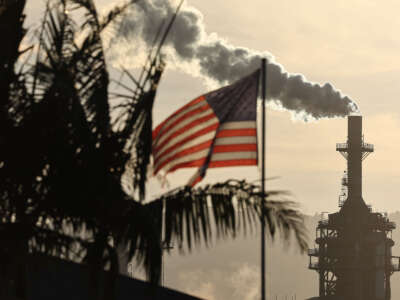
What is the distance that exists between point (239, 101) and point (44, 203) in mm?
3963

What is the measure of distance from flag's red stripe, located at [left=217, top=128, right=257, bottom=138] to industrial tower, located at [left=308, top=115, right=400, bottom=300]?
79.4 metres

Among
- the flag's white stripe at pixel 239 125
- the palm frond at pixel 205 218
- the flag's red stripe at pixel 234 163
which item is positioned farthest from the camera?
the flag's white stripe at pixel 239 125

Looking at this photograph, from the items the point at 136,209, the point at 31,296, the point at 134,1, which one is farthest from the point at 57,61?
the point at 31,296

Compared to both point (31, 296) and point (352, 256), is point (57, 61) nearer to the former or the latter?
point (31, 296)

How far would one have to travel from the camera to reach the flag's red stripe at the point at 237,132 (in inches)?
615

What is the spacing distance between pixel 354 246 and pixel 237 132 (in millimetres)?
82568

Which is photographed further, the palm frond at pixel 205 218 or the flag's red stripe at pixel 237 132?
the flag's red stripe at pixel 237 132

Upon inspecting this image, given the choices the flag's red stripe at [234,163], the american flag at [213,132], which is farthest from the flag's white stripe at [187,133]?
the flag's red stripe at [234,163]

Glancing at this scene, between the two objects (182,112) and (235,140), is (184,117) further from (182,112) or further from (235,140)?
(235,140)

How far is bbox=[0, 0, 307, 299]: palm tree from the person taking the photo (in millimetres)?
13945

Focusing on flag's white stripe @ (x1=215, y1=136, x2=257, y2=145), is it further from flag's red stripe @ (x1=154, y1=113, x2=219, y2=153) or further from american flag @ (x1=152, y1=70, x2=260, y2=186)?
flag's red stripe @ (x1=154, y1=113, x2=219, y2=153)

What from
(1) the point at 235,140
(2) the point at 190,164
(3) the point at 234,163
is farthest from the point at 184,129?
(3) the point at 234,163

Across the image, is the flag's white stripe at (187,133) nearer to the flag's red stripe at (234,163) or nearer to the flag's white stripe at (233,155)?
the flag's white stripe at (233,155)

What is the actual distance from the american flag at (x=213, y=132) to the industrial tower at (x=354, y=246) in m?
79.2
